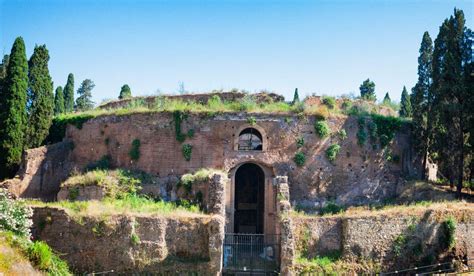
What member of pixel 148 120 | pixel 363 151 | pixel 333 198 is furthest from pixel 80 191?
pixel 363 151

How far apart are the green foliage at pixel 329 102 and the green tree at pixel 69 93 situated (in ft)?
95.6

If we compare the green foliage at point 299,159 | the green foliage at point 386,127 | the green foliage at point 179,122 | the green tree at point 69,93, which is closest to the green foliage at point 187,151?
the green foliage at point 179,122

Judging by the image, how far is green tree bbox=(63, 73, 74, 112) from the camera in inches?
1933

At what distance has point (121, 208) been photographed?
21047mm

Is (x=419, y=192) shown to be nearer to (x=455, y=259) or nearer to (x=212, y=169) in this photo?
(x=455, y=259)

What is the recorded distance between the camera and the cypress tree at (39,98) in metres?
28.9

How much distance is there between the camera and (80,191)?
2381cm

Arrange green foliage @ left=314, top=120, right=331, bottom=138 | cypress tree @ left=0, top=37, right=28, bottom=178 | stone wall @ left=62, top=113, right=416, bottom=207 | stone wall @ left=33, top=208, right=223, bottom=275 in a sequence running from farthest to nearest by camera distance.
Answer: cypress tree @ left=0, top=37, right=28, bottom=178
green foliage @ left=314, top=120, right=331, bottom=138
stone wall @ left=62, top=113, right=416, bottom=207
stone wall @ left=33, top=208, right=223, bottom=275

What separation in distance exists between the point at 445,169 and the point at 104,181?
17.6 metres

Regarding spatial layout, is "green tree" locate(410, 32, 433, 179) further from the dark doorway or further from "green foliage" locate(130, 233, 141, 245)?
"green foliage" locate(130, 233, 141, 245)

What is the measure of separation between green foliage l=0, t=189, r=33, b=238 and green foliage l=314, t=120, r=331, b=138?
1430 cm

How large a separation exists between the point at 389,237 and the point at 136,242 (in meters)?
10.1

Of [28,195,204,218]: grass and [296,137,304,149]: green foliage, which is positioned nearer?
[28,195,204,218]: grass

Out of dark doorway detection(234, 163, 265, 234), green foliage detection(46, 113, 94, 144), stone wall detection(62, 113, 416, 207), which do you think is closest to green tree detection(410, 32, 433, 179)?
stone wall detection(62, 113, 416, 207)
